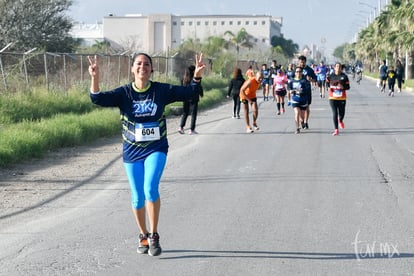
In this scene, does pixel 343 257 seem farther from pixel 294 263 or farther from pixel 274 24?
pixel 274 24

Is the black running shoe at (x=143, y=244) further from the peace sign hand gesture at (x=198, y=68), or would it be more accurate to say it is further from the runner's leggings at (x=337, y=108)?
the runner's leggings at (x=337, y=108)

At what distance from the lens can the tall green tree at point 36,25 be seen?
138ft

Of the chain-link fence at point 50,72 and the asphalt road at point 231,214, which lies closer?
the asphalt road at point 231,214

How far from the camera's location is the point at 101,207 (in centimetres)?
961

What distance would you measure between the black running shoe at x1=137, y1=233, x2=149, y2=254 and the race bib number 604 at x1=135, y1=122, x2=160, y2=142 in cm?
91

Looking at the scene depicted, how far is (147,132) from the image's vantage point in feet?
23.6

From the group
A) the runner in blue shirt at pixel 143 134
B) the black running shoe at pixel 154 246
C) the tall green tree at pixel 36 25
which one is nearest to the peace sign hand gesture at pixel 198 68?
the runner in blue shirt at pixel 143 134

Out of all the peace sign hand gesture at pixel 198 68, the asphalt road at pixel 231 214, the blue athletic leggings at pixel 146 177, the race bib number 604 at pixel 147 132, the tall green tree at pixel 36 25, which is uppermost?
the tall green tree at pixel 36 25

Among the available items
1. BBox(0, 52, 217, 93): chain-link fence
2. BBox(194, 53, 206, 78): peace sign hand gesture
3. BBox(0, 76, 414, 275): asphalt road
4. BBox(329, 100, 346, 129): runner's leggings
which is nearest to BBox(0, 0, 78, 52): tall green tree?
BBox(0, 52, 217, 93): chain-link fence

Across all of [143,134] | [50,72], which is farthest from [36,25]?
[143,134]

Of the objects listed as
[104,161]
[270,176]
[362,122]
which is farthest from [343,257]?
[362,122]

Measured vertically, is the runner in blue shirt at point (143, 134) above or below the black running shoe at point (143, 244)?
above

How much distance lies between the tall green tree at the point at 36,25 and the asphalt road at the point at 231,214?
27.5 m

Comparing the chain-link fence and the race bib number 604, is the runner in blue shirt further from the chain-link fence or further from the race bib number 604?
the chain-link fence
